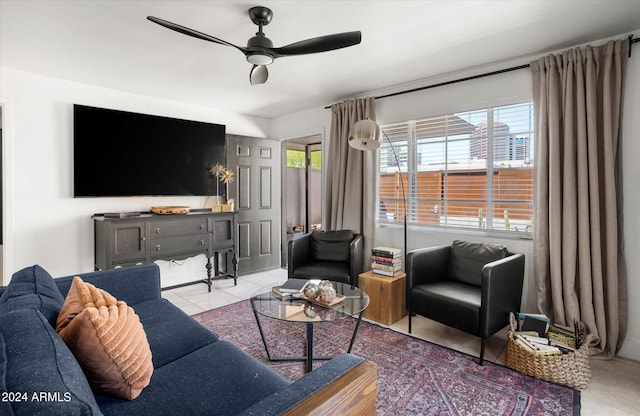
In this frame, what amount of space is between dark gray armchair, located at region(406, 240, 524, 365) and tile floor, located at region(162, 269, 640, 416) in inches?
9.9

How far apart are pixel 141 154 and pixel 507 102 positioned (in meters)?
3.79

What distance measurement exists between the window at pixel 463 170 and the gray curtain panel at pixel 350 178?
0.21 meters

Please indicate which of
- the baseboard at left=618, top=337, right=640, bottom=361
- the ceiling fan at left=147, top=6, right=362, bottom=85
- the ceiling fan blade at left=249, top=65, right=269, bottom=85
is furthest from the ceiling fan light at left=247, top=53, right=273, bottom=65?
the baseboard at left=618, top=337, right=640, bottom=361

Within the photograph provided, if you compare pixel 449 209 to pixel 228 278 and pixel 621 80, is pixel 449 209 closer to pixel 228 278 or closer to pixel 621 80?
pixel 621 80

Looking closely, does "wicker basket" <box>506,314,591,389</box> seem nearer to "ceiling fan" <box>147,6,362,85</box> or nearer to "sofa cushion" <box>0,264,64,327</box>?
"ceiling fan" <box>147,6,362,85</box>

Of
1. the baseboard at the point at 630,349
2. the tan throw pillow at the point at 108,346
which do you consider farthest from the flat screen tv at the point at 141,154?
the baseboard at the point at 630,349

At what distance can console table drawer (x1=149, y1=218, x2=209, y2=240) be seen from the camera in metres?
3.59

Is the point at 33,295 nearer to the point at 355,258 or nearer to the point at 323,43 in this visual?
the point at 323,43

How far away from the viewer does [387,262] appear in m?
3.10

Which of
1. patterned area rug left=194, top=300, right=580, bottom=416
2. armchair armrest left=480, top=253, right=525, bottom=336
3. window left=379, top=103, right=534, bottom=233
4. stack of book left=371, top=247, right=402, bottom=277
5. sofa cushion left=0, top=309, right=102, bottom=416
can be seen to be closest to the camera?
sofa cushion left=0, top=309, right=102, bottom=416

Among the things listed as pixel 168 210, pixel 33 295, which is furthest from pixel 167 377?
pixel 168 210

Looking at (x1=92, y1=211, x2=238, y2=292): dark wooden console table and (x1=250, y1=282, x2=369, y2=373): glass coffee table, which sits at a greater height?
(x1=92, y1=211, x2=238, y2=292): dark wooden console table

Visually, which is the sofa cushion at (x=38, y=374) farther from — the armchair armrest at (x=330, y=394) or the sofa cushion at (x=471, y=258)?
the sofa cushion at (x=471, y=258)

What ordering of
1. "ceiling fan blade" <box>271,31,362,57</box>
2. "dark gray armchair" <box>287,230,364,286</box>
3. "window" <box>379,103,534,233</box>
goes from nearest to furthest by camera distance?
1. "ceiling fan blade" <box>271,31,362,57</box>
2. "window" <box>379,103,534,233</box>
3. "dark gray armchair" <box>287,230,364,286</box>
